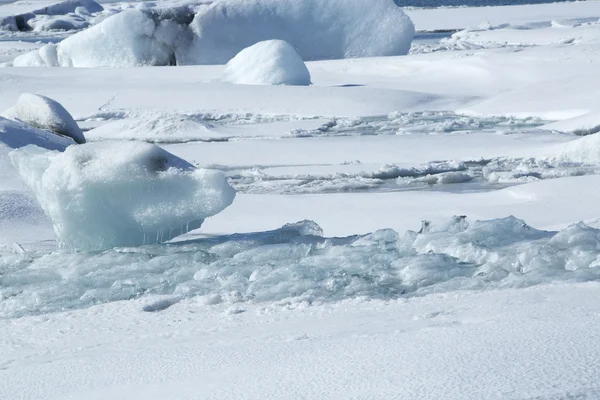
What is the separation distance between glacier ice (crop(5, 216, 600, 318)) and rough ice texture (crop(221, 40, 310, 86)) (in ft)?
24.1

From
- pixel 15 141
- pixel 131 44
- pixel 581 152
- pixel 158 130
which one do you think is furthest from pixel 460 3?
pixel 15 141

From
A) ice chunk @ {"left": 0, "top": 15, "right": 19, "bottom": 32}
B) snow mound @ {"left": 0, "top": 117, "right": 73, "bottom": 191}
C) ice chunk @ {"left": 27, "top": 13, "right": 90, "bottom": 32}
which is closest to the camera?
snow mound @ {"left": 0, "top": 117, "right": 73, "bottom": 191}

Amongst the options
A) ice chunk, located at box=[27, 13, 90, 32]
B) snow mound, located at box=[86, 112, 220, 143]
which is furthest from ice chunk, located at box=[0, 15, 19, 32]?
snow mound, located at box=[86, 112, 220, 143]

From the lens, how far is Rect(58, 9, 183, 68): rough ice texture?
48.0 feet

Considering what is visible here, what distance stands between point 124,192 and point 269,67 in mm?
7857

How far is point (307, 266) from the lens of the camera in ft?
13.6

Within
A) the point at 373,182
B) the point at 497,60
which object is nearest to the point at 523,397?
the point at 373,182

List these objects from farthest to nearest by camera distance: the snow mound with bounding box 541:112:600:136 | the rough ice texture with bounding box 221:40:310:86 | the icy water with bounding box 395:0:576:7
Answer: the icy water with bounding box 395:0:576:7, the rough ice texture with bounding box 221:40:310:86, the snow mound with bounding box 541:112:600:136

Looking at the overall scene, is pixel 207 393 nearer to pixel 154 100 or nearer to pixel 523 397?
pixel 523 397

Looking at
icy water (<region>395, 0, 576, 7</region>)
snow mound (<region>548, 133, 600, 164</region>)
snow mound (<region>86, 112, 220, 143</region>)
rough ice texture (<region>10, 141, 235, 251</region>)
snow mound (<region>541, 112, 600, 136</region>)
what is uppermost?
rough ice texture (<region>10, 141, 235, 251</region>)

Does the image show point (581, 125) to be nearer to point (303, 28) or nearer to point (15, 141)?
point (15, 141)

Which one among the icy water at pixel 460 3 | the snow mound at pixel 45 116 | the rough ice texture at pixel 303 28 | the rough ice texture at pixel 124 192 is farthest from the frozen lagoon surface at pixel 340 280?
the icy water at pixel 460 3

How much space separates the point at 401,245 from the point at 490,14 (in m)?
23.4

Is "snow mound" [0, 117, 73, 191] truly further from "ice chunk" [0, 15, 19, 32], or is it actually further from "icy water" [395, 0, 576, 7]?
"icy water" [395, 0, 576, 7]
